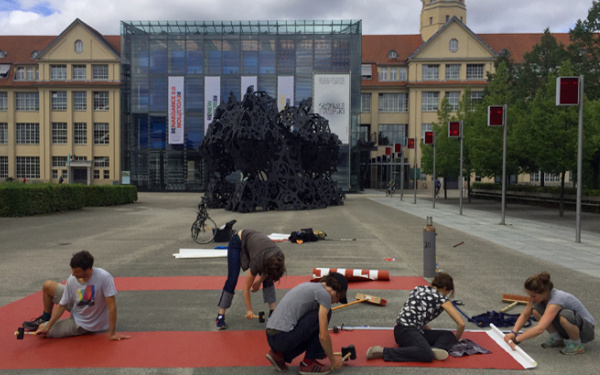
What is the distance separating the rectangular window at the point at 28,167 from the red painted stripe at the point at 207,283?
213ft

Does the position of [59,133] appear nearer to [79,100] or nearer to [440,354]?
[79,100]

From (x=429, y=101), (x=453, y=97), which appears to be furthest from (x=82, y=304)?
(x=453, y=97)

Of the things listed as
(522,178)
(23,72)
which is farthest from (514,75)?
(23,72)

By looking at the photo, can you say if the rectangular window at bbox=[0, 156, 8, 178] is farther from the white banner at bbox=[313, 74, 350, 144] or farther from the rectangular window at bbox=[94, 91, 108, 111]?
the white banner at bbox=[313, 74, 350, 144]

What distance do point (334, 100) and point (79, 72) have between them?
1292 inches

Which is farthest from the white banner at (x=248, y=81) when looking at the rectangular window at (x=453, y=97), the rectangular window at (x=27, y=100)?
the rectangular window at (x=27, y=100)

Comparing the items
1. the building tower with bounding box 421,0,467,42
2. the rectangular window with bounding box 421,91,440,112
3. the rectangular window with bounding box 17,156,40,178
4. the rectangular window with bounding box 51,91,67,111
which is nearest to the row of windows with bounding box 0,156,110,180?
the rectangular window with bounding box 17,156,40,178

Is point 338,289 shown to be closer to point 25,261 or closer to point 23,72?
point 25,261

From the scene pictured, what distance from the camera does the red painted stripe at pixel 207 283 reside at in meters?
8.88

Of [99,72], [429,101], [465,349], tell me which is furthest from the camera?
[429,101]

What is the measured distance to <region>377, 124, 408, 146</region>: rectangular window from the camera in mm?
67938

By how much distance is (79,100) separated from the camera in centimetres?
6594

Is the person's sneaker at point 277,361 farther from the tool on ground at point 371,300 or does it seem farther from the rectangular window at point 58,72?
the rectangular window at point 58,72

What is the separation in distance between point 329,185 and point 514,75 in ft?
103
